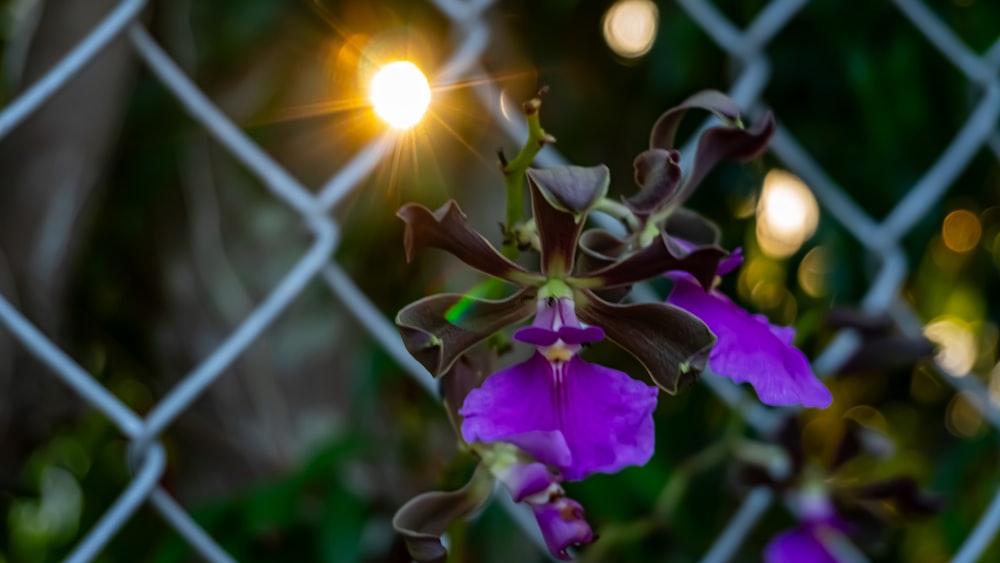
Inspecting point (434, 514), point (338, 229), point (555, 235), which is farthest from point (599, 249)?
point (338, 229)

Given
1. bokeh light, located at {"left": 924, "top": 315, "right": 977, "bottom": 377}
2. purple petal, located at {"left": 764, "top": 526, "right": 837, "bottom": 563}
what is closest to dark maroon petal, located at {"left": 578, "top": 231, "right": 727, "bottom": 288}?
purple petal, located at {"left": 764, "top": 526, "right": 837, "bottom": 563}

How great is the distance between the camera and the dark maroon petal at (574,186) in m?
0.36

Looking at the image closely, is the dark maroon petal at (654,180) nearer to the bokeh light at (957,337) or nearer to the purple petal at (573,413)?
the purple petal at (573,413)

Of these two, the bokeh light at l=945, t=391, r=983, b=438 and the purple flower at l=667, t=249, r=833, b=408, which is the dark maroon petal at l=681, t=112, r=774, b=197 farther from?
the bokeh light at l=945, t=391, r=983, b=438

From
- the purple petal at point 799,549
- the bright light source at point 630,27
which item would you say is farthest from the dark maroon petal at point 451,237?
the bright light source at point 630,27

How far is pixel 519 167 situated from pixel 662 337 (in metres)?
0.08

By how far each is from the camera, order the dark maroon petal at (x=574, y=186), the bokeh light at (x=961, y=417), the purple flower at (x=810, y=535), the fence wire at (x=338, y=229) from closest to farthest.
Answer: the dark maroon petal at (x=574, y=186)
the fence wire at (x=338, y=229)
the purple flower at (x=810, y=535)
the bokeh light at (x=961, y=417)

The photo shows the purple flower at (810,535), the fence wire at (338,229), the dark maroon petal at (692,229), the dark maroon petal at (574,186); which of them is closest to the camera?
the dark maroon petal at (574,186)

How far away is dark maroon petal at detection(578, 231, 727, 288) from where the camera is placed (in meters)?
0.38

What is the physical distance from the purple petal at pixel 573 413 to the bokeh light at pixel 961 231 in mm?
850

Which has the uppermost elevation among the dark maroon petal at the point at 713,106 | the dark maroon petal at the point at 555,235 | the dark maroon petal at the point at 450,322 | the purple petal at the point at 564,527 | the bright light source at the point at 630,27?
the bright light source at the point at 630,27

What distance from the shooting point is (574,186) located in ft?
1.18

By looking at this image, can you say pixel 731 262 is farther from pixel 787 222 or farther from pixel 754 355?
pixel 787 222

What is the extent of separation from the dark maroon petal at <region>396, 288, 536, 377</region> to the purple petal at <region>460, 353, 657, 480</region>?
21mm
